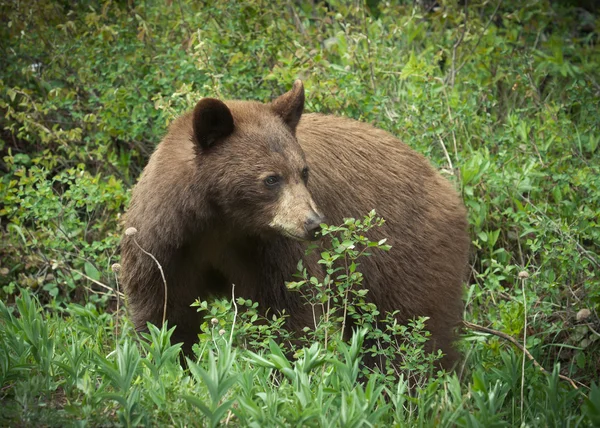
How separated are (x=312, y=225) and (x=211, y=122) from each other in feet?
2.73

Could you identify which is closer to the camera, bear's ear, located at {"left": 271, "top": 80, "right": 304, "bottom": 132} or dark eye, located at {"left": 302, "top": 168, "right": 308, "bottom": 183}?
dark eye, located at {"left": 302, "top": 168, "right": 308, "bottom": 183}

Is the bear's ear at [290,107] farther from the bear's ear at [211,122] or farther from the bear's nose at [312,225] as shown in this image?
the bear's nose at [312,225]

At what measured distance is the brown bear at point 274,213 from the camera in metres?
5.05

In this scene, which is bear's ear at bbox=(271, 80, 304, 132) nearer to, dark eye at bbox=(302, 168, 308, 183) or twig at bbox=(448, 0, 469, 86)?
dark eye at bbox=(302, 168, 308, 183)

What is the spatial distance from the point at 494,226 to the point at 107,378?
4.20 meters

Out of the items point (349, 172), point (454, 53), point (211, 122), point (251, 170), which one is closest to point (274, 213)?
point (251, 170)

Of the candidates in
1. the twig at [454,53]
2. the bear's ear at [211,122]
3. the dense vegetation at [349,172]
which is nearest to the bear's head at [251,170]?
the bear's ear at [211,122]

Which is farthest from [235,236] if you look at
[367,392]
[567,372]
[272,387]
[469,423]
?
[567,372]

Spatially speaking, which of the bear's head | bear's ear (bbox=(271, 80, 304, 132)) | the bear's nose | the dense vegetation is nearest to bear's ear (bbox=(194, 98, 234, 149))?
the bear's head

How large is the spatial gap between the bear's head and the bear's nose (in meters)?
0.07

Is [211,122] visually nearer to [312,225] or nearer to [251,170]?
[251,170]

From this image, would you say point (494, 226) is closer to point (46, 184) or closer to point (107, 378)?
point (46, 184)

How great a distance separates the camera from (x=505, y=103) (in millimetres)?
8766

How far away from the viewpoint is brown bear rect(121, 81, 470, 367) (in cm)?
505
